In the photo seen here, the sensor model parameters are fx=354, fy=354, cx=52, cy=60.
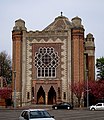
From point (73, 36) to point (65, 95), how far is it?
38.7 feet

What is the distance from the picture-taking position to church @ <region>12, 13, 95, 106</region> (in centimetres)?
6950

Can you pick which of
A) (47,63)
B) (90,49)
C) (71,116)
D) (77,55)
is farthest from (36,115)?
(90,49)

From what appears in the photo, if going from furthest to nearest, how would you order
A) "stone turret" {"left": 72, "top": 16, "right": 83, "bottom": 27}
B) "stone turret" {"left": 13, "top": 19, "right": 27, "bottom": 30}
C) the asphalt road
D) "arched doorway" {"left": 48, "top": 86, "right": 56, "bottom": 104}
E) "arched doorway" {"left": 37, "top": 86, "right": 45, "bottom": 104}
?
"stone turret" {"left": 13, "top": 19, "right": 27, "bottom": 30} < "stone turret" {"left": 72, "top": 16, "right": 83, "bottom": 27} < "arched doorway" {"left": 48, "top": 86, "right": 56, "bottom": 104} < "arched doorway" {"left": 37, "top": 86, "right": 45, "bottom": 104} < the asphalt road

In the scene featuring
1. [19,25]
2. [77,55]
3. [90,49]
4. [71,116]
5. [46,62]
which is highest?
[19,25]

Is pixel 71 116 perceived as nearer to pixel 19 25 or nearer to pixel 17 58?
pixel 17 58

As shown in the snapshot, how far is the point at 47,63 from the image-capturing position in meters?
71.2

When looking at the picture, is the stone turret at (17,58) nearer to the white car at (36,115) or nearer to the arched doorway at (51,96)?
the arched doorway at (51,96)

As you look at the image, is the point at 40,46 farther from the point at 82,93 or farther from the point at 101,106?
the point at 101,106

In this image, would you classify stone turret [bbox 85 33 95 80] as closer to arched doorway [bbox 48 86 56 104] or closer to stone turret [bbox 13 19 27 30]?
arched doorway [bbox 48 86 56 104]

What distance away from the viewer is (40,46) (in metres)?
71.2

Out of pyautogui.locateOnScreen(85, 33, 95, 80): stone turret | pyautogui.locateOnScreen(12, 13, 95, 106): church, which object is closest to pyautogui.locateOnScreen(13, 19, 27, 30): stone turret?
pyautogui.locateOnScreen(12, 13, 95, 106): church

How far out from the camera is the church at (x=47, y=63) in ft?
228

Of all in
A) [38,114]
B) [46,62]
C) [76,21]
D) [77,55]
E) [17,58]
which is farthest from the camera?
[76,21]

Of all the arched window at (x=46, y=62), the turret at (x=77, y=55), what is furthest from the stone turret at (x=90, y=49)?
the arched window at (x=46, y=62)
